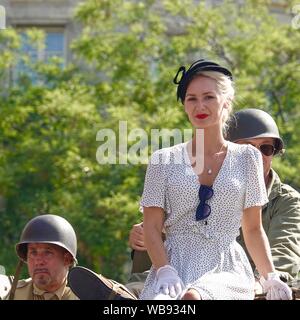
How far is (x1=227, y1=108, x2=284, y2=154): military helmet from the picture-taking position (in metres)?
7.60

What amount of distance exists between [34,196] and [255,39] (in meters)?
4.78

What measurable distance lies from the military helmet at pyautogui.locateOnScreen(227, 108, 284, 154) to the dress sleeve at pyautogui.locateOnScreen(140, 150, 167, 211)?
5.27 ft

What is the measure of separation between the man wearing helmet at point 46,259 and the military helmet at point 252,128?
1232 mm

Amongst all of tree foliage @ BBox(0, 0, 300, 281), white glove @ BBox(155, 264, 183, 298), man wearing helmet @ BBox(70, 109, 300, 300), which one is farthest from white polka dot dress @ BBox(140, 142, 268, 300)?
tree foliage @ BBox(0, 0, 300, 281)

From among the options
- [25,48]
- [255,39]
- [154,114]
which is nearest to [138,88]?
[154,114]

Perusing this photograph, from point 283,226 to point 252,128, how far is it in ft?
2.07

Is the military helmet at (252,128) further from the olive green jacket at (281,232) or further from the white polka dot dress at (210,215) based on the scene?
the white polka dot dress at (210,215)

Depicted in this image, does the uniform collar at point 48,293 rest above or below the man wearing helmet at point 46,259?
below

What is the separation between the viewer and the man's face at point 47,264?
701 centimetres

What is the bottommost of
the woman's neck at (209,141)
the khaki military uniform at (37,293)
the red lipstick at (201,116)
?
the khaki military uniform at (37,293)

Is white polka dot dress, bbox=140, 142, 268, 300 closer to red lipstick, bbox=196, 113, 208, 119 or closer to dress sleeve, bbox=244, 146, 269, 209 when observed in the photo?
dress sleeve, bbox=244, 146, 269, 209

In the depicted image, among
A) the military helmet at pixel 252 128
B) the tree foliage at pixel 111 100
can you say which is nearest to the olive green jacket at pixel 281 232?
the military helmet at pixel 252 128

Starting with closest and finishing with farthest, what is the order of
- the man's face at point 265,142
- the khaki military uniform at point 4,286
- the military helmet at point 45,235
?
the khaki military uniform at point 4,286
the military helmet at point 45,235
the man's face at point 265,142

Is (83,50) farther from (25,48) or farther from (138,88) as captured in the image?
(25,48)
